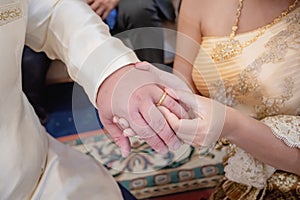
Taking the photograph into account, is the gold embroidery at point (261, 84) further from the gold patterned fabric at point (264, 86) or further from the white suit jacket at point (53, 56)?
the white suit jacket at point (53, 56)

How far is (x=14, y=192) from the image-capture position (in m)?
0.85

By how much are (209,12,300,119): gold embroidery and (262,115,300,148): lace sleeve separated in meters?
0.05

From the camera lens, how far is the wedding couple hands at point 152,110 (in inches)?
29.2

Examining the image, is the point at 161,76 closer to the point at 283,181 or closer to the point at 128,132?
the point at 128,132

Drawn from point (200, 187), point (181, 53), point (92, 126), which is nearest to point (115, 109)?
point (92, 126)

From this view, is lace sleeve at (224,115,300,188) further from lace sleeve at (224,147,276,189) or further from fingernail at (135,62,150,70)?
fingernail at (135,62,150,70)

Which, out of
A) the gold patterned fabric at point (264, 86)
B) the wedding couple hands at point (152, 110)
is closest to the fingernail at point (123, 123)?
the wedding couple hands at point (152, 110)

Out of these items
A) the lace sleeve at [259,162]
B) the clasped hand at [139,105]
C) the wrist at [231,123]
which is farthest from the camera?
the lace sleeve at [259,162]

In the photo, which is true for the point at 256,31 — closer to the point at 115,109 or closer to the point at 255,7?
the point at 255,7

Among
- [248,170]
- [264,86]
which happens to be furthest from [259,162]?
[264,86]

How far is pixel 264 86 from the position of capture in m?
1.06

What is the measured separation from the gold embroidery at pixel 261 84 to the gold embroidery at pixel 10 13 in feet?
1.41

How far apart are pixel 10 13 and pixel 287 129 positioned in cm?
54

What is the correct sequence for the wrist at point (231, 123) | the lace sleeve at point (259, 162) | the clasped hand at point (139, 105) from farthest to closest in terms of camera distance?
the lace sleeve at point (259, 162) → the wrist at point (231, 123) → the clasped hand at point (139, 105)
